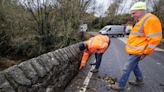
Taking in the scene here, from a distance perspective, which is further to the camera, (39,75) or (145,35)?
(145,35)

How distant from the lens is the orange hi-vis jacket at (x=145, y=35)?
4472 mm

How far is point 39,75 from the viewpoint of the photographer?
3674mm

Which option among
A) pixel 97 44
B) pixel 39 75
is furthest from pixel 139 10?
pixel 39 75

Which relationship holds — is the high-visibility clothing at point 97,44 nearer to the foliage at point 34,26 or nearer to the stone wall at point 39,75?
the stone wall at point 39,75

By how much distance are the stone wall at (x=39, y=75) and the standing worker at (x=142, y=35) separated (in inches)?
58.3

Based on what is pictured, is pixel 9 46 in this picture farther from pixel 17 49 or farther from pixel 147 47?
pixel 147 47

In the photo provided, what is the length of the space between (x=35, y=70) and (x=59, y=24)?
934 cm

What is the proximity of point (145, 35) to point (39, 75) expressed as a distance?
2492 mm

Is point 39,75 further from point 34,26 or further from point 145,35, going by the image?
point 34,26

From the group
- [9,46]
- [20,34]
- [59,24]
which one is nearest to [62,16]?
[59,24]

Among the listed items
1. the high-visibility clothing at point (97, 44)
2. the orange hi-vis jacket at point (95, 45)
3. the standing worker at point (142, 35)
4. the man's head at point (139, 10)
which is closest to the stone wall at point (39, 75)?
the orange hi-vis jacket at point (95, 45)

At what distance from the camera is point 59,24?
1276 cm

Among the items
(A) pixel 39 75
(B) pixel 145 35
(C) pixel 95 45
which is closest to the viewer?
(A) pixel 39 75

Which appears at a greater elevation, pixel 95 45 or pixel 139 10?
pixel 139 10
